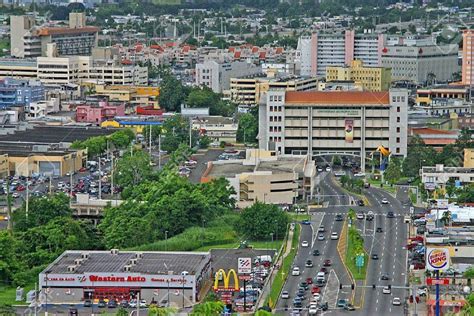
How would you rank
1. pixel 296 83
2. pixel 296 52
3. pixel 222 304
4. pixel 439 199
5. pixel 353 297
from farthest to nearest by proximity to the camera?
pixel 296 52, pixel 296 83, pixel 439 199, pixel 353 297, pixel 222 304

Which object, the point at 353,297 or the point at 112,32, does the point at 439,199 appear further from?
the point at 112,32

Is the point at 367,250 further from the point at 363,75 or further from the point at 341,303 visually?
the point at 363,75

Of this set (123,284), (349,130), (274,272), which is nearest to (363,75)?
(349,130)

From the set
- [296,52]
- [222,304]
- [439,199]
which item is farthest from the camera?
[296,52]

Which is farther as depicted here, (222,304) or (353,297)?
(353,297)

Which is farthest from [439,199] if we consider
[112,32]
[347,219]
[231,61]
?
[112,32]

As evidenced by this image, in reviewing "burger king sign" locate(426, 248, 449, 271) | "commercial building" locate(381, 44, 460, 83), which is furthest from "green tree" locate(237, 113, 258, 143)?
"burger king sign" locate(426, 248, 449, 271)
